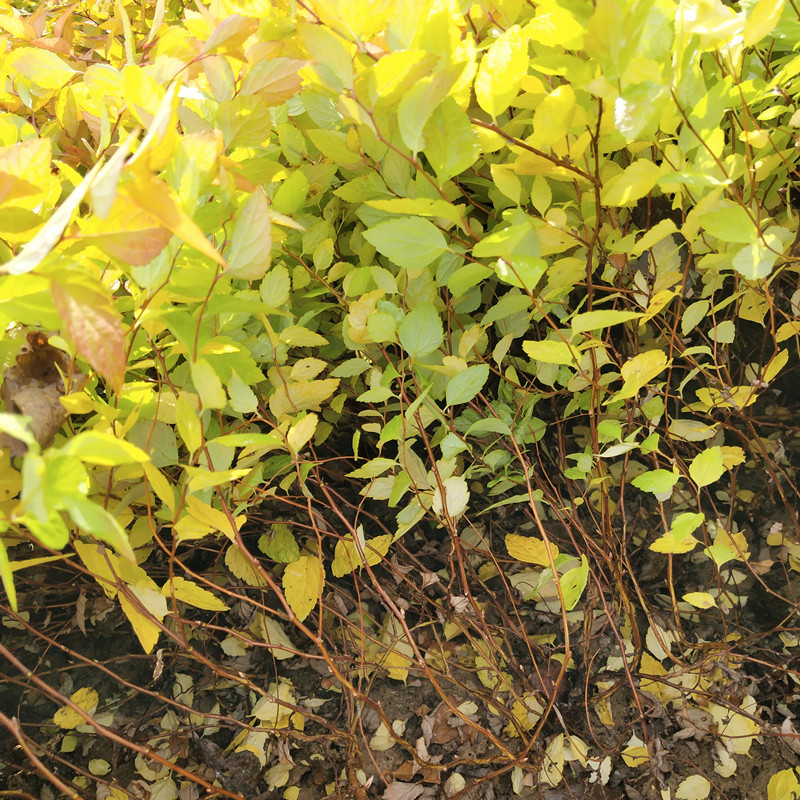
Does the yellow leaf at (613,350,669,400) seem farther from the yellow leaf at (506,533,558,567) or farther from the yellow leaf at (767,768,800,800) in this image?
the yellow leaf at (767,768,800,800)

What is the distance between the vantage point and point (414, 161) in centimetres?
58

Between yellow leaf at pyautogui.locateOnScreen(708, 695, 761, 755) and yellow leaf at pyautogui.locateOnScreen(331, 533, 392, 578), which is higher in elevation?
yellow leaf at pyautogui.locateOnScreen(331, 533, 392, 578)

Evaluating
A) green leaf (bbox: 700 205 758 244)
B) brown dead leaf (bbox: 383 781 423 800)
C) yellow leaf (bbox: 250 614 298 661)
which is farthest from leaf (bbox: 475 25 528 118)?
brown dead leaf (bbox: 383 781 423 800)

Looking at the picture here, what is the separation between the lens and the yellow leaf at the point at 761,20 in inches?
21.0

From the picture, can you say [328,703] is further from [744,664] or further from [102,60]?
[102,60]

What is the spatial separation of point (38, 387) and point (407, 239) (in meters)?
0.37

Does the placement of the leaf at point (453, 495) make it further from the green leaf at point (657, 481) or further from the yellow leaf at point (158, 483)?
the yellow leaf at point (158, 483)

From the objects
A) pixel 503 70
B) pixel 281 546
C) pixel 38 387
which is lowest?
pixel 281 546

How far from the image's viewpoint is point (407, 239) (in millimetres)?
618

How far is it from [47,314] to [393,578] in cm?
64

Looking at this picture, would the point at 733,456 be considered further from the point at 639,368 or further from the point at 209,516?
the point at 209,516

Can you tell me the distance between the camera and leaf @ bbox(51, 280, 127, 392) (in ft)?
1.31

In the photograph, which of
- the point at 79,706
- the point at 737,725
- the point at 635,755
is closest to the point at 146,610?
the point at 79,706

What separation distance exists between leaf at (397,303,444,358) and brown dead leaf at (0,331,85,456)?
0.34 metres
